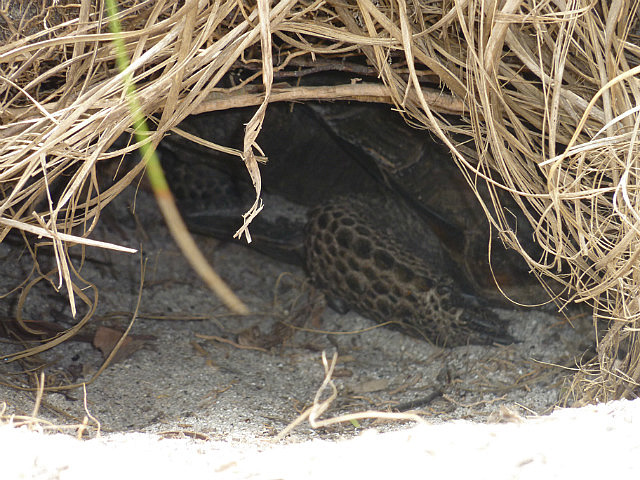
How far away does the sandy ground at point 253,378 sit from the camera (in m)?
0.77

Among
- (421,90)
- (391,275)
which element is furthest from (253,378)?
(421,90)

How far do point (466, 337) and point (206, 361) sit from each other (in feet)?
2.70

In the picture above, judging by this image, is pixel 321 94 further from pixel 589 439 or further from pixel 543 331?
pixel 543 331

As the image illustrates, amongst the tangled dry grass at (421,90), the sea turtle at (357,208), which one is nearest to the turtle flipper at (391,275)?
the sea turtle at (357,208)

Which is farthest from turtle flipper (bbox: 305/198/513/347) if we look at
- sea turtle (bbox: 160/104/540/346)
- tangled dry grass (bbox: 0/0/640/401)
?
tangled dry grass (bbox: 0/0/640/401)

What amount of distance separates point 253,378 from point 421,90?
0.99 meters

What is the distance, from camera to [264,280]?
8.33ft

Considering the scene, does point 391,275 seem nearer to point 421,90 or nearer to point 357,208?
point 357,208

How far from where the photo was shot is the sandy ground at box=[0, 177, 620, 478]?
0.77 meters

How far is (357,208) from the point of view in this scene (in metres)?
2.39

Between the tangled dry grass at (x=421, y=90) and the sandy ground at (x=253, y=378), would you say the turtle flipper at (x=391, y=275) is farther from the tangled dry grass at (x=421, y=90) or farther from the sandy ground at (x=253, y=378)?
the tangled dry grass at (x=421, y=90)

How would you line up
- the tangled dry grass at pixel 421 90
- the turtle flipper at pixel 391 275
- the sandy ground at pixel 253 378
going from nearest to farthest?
1. the sandy ground at pixel 253 378
2. the tangled dry grass at pixel 421 90
3. the turtle flipper at pixel 391 275

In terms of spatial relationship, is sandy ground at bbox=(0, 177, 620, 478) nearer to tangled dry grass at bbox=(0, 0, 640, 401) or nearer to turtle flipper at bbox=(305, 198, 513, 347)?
turtle flipper at bbox=(305, 198, 513, 347)

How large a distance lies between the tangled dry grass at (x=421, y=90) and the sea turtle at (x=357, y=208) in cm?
57
